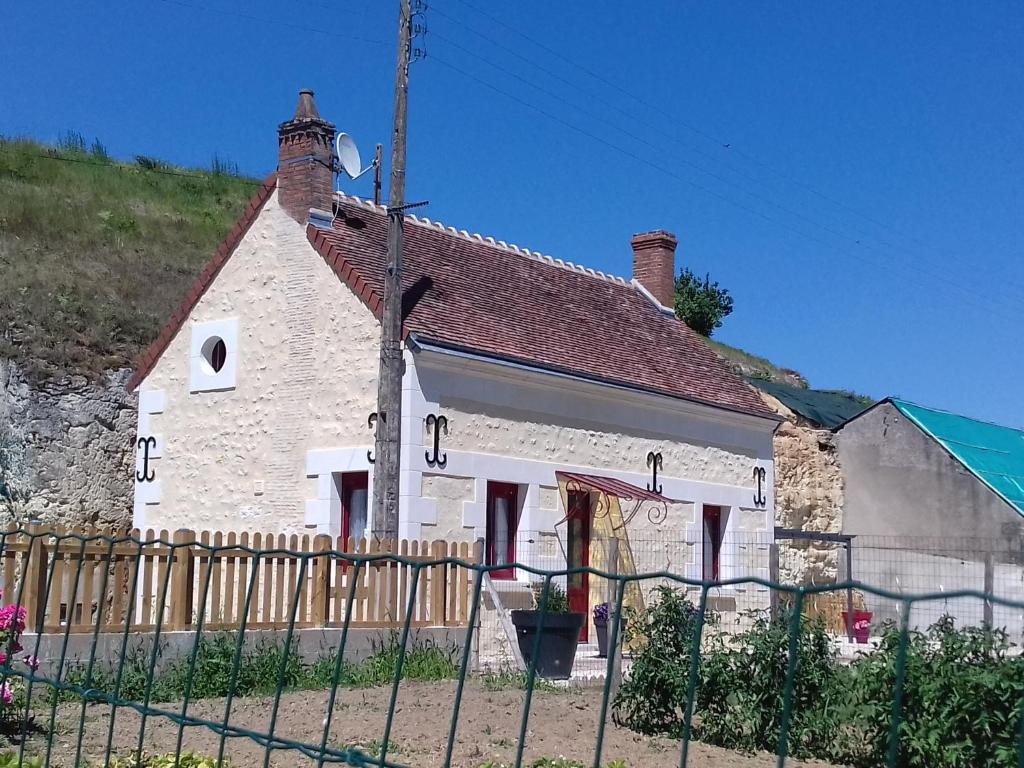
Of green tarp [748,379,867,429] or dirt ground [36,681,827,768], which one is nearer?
dirt ground [36,681,827,768]

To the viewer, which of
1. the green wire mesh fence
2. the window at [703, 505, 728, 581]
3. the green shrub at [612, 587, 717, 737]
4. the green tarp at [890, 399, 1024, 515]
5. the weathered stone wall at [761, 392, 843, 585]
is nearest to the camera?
the green wire mesh fence

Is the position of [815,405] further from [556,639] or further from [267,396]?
[556,639]

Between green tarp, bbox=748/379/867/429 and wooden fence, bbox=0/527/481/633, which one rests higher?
green tarp, bbox=748/379/867/429

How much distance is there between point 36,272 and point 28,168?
8.94 metres

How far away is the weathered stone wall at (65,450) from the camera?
18375 millimetres

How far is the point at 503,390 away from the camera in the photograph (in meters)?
15.3

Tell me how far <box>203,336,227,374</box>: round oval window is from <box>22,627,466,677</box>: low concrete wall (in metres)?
6.07

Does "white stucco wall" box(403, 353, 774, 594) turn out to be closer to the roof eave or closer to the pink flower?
the roof eave

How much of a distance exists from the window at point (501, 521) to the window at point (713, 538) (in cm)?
445

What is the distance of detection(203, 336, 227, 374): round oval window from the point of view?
16.6 meters

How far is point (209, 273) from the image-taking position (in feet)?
54.4

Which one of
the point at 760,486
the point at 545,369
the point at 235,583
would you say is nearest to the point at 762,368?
the point at 760,486

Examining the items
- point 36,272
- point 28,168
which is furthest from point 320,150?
point 28,168

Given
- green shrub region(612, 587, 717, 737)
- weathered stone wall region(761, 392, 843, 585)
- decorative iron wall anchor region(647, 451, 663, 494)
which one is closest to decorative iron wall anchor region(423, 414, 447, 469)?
decorative iron wall anchor region(647, 451, 663, 494)
